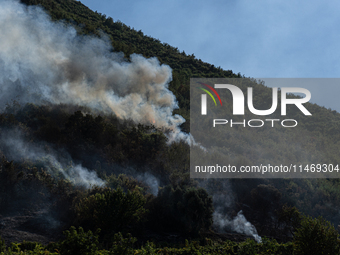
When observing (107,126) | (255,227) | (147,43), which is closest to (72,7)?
(147,43)

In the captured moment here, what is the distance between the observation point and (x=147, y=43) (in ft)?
198

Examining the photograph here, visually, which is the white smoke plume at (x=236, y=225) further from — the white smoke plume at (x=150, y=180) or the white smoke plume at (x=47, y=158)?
the white smoke plume at (x=47, y=158)

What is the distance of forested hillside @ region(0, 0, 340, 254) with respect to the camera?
14.7m

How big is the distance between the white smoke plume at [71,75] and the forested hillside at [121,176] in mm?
146

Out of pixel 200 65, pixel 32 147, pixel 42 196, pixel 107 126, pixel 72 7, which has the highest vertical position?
pixel 72 7

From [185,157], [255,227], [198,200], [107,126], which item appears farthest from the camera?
[185,157]

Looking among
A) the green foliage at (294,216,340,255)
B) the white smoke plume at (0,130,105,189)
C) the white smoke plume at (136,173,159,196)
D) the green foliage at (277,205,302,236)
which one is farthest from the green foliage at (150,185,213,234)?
the green foliage at (294,216,340,255)

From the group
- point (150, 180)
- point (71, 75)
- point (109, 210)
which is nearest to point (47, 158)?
point (109, 210)

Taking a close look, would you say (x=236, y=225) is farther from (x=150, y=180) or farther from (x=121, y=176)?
(x=121, y=176)

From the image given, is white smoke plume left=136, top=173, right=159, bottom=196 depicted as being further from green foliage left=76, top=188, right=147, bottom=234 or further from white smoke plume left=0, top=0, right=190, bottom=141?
white smoke plume left=0, top=0, right=190, bottom=141

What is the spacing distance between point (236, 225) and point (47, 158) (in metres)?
12.9

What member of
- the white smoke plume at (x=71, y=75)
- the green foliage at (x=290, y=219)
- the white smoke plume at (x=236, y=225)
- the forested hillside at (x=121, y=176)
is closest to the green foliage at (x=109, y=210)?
the forested hillside at (x=121, y=176)

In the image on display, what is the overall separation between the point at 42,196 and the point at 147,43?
48.5 m

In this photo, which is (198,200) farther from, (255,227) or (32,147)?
(32,147)
